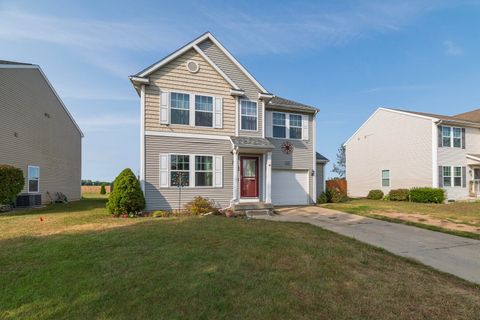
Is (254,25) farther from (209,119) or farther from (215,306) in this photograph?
(215,306)

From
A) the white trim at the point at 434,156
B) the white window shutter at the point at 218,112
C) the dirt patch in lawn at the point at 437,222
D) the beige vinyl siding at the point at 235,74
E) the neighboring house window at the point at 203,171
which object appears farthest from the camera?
the white trim at the point at 434,156

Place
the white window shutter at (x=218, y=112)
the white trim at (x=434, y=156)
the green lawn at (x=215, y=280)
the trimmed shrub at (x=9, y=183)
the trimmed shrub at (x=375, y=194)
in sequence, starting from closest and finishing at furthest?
the green lawn at (x=215, y=280) → the trimmed shrub at (x=9, y=183) → the white window shutter at (x=218, y=112) → the white trim at (x=434, y=156) → the trimmed shrub at (x=375, y=194)

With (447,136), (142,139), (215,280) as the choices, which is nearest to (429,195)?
(447,136)

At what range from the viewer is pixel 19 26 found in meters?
10.5

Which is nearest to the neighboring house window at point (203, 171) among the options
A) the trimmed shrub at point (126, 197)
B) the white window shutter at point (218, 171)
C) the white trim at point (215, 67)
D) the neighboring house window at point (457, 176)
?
the white window shutter at point (218, 171)

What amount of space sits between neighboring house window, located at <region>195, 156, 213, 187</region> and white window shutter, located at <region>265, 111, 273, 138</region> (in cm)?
379

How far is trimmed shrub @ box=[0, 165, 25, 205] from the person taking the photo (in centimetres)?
1137

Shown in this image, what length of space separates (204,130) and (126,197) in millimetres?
4496

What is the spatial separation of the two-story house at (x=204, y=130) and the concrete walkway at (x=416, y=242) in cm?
363

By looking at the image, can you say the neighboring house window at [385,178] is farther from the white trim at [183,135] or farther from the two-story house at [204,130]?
the white trim at [183,135]

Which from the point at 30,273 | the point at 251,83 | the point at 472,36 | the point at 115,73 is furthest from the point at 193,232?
the point at 472,36

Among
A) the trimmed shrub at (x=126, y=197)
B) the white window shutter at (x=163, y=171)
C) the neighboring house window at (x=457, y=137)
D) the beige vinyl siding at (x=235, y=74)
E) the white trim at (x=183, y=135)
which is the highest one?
the beige vinyl siding at (x=235, y=74)

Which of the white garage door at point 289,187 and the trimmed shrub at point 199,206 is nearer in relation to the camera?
the trimmed shrub at point 199,206

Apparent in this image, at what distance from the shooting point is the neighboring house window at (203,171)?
12125mm
